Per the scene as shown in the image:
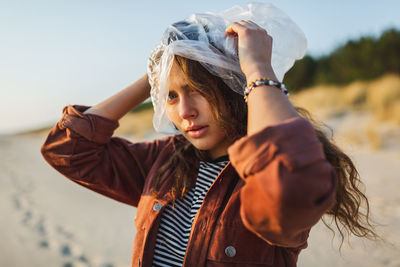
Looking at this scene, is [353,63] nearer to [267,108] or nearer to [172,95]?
[172,95]

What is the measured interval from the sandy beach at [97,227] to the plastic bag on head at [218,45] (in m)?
0.84

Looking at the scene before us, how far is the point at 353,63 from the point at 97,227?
13.9 meters

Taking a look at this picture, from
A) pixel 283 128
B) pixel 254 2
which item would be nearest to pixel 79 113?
pixel 254 2

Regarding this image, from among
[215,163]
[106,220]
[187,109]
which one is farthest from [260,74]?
[106,220]

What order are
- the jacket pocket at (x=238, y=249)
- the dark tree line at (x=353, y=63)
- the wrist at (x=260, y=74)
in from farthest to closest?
the dark tree line at (x=353, y=63)
the jacket pocket at (x=238, y=249)
the wrist at (x=260, y=74)

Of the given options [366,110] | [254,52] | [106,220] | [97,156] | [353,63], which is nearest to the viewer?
[254,52]

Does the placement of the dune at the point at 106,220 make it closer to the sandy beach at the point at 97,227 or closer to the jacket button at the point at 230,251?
the sandy beach at the point at 97,227

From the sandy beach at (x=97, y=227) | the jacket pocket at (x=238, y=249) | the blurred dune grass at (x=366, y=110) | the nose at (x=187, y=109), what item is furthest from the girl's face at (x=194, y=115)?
the blurred dune grass at (x=366, y=110)

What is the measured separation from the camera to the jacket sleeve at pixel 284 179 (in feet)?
3.21

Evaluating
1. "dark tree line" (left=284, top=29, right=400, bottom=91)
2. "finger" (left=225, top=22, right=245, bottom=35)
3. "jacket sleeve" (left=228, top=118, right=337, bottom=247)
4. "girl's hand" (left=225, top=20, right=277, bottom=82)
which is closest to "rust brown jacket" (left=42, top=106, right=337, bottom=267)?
"jacket sleeve" (left=228, top=118, right=337, bottom=247)

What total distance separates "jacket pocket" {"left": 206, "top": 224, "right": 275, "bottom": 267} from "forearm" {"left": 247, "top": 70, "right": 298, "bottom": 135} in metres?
0.50

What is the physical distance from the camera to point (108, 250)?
470 centimetres

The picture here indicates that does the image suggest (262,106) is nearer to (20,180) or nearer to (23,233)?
(23,233)

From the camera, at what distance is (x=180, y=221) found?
164 centimetres
